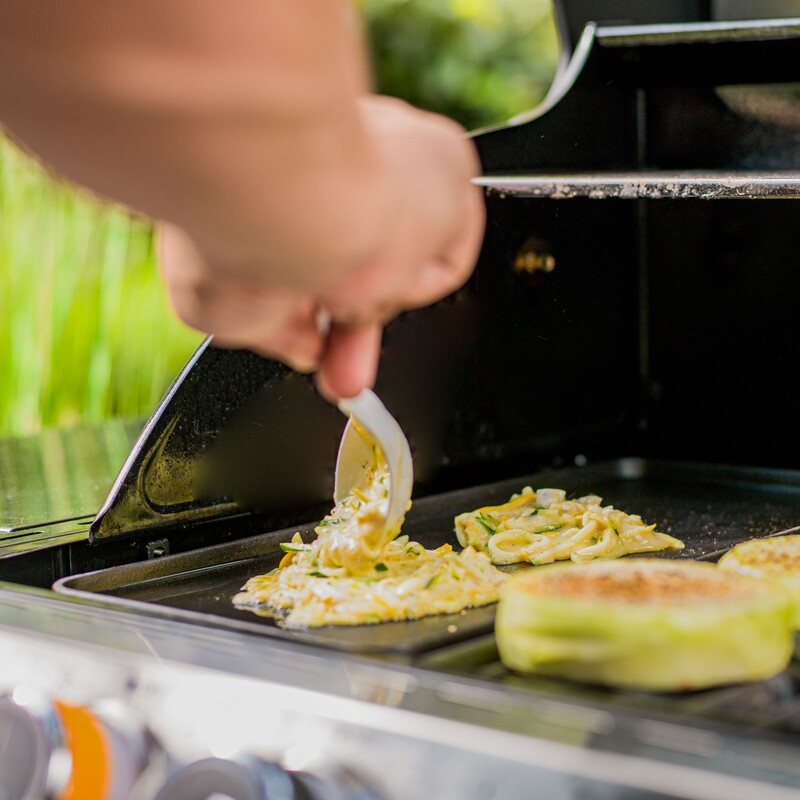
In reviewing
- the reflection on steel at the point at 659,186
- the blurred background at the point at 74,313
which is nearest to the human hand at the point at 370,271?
the reflection on steel at the point at 659,186

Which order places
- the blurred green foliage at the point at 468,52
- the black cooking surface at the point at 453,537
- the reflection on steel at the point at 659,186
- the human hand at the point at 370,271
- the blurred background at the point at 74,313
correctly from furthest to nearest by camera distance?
1. the blurred green foliage at the point at 468,52
2. the blurred background at the point at 74,313
3. the reflection on steel at the point at 659,186
4. the black cooking surface at the point at 453,537
5. the human hand at the point at 370,271

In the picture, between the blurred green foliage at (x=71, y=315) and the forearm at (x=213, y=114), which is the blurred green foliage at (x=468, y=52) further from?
the forearm at (x=213, y=114)

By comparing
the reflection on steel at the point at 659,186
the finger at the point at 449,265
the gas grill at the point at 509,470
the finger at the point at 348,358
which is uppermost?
the reflection on steel at the point at 659,186

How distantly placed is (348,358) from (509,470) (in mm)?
1391

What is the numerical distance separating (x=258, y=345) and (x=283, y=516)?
40.9 inches

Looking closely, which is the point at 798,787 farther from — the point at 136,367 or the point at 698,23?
the point at 136,367

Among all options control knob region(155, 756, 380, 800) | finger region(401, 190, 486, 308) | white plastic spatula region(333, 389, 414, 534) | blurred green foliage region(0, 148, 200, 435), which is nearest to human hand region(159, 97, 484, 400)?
finger region(401, 190, 486, 308)

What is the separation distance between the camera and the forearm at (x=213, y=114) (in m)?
0.61

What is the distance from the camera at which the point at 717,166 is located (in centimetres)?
226

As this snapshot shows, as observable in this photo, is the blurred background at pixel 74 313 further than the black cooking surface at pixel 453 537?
Yes

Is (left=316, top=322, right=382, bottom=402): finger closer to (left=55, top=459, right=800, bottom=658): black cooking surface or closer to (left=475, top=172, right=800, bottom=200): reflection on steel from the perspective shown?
(left=55, top=459, right=800, bottom=658): black cooking surface

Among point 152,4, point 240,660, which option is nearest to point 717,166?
point 240,660

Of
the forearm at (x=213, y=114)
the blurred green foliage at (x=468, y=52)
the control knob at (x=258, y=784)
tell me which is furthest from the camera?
the blurred green foliage at (x=468, y=52)

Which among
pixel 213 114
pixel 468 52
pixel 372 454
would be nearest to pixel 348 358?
pixel 213 114
